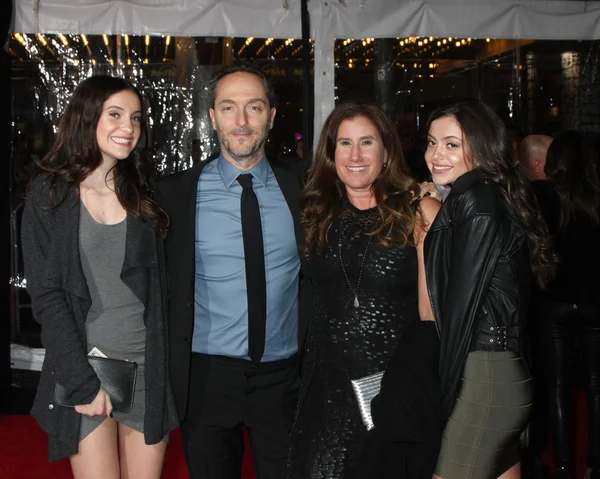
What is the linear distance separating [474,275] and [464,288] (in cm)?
5

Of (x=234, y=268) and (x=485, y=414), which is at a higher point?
(x=234, y=268)

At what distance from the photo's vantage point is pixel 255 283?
2.71 meters

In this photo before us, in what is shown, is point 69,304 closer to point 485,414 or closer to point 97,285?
point 97,285

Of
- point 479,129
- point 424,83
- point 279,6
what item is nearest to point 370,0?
point 279,6

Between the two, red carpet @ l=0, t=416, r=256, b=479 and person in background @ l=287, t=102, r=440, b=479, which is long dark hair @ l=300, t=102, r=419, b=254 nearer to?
person in background @ l=287, t=102, r=440, b=479

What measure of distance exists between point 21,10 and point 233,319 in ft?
11.6

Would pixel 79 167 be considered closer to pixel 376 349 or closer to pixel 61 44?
pixel 376 349

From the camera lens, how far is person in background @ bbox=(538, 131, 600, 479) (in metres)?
4.11

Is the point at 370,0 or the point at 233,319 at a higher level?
the point at 370,0

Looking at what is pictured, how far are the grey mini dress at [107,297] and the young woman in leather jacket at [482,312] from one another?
3.37 feet

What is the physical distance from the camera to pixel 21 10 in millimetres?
5176

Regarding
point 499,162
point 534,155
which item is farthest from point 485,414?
point 534,155

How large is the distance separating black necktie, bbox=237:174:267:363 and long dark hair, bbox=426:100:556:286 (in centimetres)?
79

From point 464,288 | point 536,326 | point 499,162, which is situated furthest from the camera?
point 536,326
